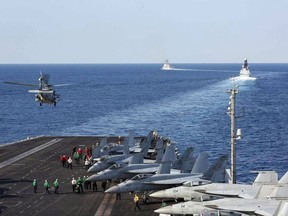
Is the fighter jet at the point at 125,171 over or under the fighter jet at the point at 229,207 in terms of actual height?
under

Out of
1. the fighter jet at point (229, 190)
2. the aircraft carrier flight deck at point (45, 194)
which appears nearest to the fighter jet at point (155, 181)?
the aircraft carrier flight deck at point (45, 194)

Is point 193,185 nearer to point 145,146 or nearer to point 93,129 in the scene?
point 145,146

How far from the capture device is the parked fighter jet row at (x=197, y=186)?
115ft

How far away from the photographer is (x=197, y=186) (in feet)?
131

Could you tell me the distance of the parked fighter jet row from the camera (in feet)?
115

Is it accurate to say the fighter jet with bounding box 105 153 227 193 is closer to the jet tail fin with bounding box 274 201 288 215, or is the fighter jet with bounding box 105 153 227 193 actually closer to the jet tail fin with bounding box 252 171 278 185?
the jet tail fin with bounding box 252 171 278 185

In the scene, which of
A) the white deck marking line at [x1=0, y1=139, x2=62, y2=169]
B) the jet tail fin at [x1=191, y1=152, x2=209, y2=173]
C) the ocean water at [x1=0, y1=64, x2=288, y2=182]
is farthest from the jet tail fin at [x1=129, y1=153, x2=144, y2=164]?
the ocean water at [x1=0, y1=64, x2=288, y2=182]

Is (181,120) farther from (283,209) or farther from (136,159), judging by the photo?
(283,209)

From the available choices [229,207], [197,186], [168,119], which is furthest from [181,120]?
[229,207]

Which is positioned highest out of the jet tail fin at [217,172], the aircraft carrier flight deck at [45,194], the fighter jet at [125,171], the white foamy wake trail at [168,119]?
the jet tail fin at [217,172]

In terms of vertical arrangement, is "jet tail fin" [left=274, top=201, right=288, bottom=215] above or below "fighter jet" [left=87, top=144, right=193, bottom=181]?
above

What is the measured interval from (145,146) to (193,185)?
2009 cm

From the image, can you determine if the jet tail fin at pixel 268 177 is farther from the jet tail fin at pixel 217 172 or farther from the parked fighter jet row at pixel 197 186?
the jet tail fin at pixel 217 172

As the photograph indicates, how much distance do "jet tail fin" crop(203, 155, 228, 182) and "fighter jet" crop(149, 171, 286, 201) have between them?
3.93 meters
